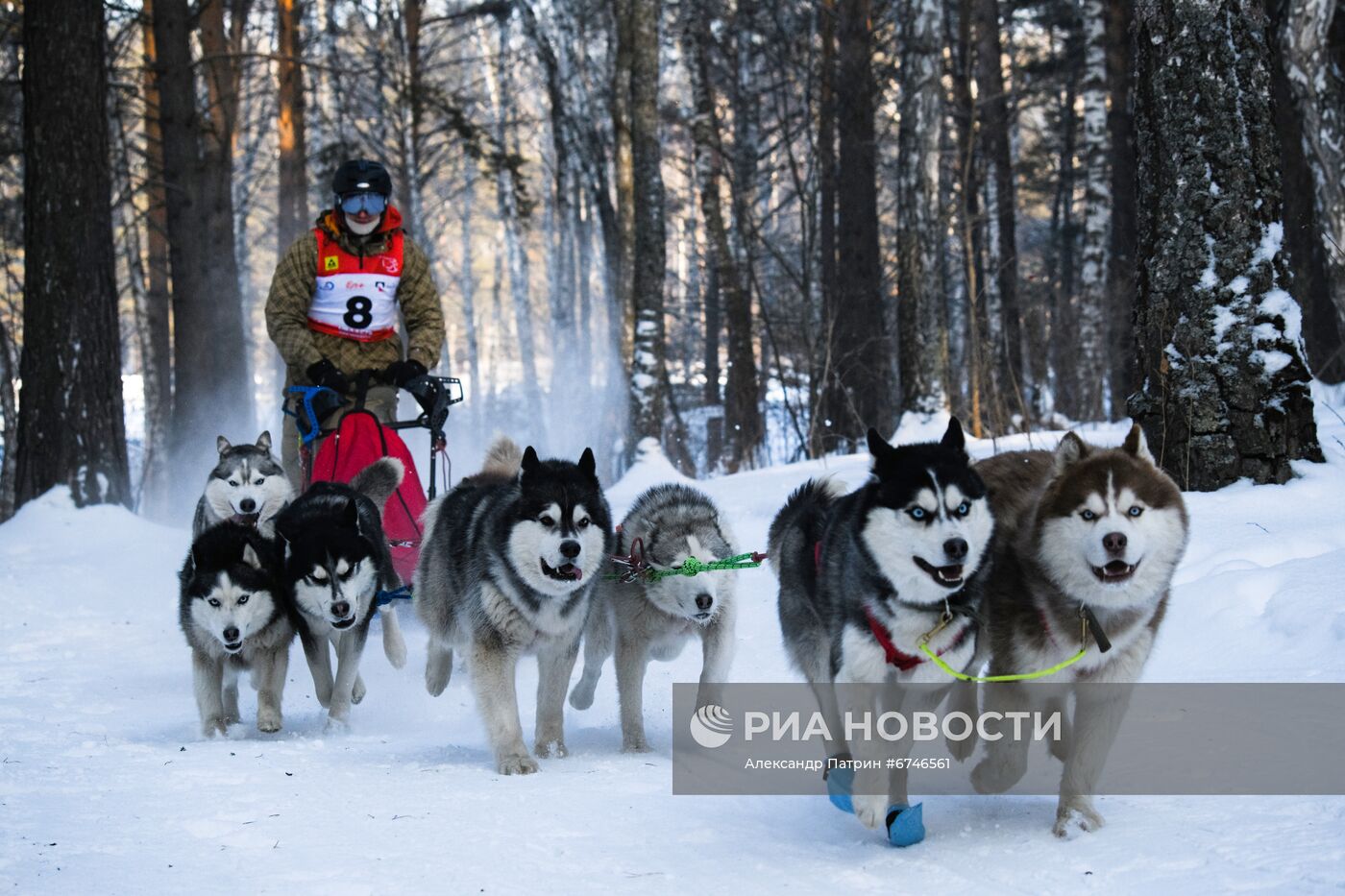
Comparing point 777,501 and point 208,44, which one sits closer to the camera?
point 777,501

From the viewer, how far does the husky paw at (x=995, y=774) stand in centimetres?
344

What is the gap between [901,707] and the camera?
10.7 feet

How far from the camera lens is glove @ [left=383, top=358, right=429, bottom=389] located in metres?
6.42

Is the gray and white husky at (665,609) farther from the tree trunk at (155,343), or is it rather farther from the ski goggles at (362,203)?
the tree trunk at (155,343)

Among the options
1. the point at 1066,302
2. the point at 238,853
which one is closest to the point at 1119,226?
the point at 1066,302

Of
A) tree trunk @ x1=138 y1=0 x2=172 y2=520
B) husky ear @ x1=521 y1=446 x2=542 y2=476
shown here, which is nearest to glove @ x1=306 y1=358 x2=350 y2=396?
husky ear @ x1=521 y1=446 x2=542 y2=476

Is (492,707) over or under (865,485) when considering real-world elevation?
under

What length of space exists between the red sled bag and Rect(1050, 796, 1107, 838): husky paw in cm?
380

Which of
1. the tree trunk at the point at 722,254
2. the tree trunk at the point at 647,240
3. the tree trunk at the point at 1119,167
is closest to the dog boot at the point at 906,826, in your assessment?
the tree trunk at the point at 647,240

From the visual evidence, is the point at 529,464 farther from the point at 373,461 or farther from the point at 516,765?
the point at 373,461

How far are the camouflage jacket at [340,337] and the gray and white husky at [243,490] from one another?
0.66 m

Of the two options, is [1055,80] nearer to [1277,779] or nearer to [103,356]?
[103,356]

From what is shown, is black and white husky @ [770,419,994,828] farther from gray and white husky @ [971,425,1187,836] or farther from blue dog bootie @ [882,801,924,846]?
gray and white husky @ [971,425,1187,836]

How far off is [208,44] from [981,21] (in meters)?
11.1
